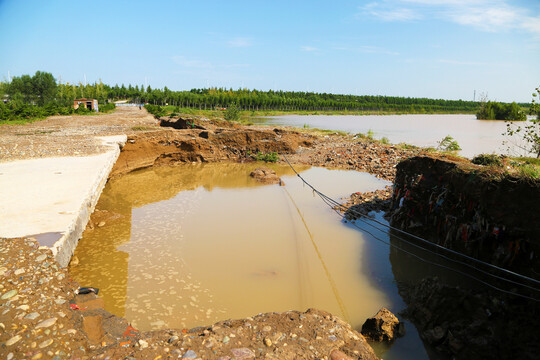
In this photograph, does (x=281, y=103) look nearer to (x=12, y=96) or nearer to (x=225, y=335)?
(x=12, y=96)

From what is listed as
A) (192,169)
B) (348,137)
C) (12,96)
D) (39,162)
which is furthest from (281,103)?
(39,162)

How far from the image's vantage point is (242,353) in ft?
8.87

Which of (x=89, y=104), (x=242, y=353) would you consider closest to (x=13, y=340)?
(x=242, y=353)

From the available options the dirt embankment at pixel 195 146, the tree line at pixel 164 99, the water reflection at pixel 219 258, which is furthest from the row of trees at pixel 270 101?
the water reflection at pixel 219 258

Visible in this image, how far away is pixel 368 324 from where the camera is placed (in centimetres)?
386

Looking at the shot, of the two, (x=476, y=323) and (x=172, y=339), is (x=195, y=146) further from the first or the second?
(x=476, y=323)

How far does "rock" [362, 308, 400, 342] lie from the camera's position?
3721 millimetres

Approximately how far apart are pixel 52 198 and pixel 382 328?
5053 mm

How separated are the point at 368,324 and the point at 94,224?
19.3 feet

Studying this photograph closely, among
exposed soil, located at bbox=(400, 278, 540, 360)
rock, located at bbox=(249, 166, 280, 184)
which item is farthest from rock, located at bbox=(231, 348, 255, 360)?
rock, located at bbox=(249, 166, 280, 184)

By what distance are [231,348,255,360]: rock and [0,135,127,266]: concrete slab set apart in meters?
2.23

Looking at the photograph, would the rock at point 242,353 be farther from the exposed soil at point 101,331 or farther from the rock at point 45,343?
the rock at point 45,343

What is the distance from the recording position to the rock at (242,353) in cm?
266

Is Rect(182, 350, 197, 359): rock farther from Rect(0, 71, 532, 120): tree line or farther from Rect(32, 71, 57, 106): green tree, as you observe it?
Rect(32, 71, 57, 106): green tree
